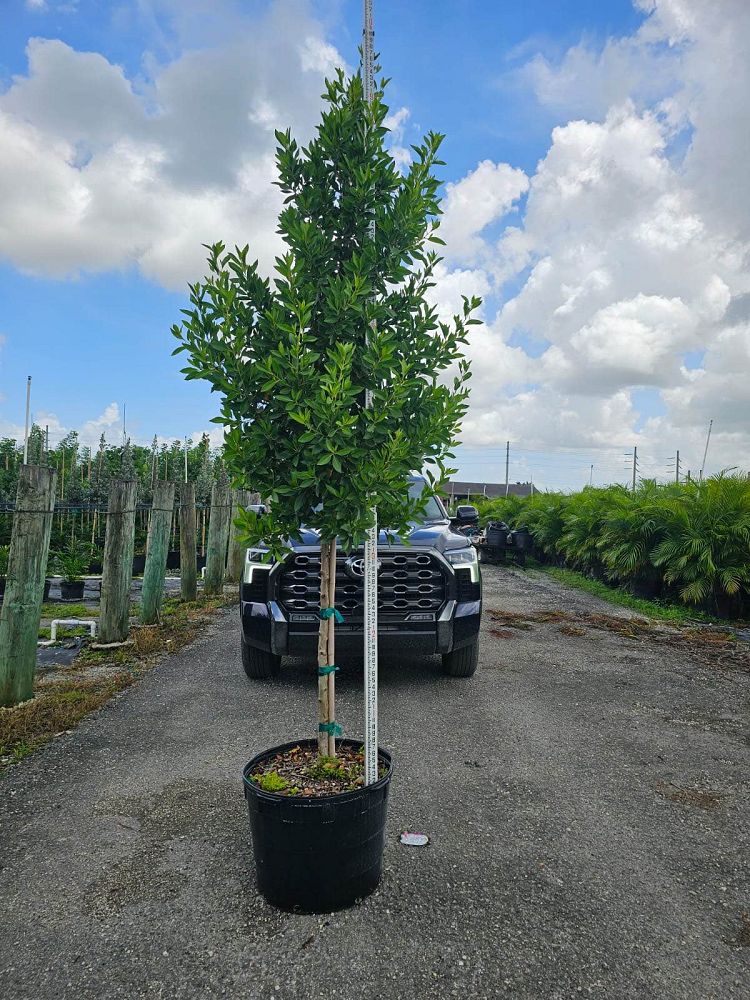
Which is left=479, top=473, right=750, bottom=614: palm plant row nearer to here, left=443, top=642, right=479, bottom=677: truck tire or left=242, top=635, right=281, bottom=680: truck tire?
left=443, top=642, right=479, bottom=677: truck tire

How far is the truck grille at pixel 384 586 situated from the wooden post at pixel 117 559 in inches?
99.8

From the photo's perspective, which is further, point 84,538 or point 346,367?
point 84,538

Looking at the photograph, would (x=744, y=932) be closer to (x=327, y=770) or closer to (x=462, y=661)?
(x=327, y=770)

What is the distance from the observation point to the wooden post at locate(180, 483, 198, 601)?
10875 millimetres

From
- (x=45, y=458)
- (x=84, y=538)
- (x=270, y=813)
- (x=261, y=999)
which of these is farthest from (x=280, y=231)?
(x=45, y=458)

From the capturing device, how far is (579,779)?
419 cm

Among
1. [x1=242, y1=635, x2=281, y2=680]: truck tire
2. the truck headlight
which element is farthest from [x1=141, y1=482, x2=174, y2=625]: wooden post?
the truck headlight

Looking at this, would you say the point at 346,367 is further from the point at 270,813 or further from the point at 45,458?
the point at 45,458

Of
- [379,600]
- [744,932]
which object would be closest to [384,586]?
[379,600]

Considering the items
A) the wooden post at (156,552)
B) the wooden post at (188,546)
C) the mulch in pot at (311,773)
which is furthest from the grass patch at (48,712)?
the wooden post at (188,546)

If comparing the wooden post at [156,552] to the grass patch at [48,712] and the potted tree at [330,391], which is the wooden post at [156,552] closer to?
the grass patch at [48,712]

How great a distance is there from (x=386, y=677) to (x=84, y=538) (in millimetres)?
12851

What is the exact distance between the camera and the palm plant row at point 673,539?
1012 cm

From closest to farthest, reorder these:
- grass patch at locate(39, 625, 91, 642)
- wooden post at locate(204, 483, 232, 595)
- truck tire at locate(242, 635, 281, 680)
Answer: truck tire at locate(242, 635, 281, 680) < grass patch at locate(39, 625, 91, 642) < wooden post at locate(204, 483, 232, 595)
